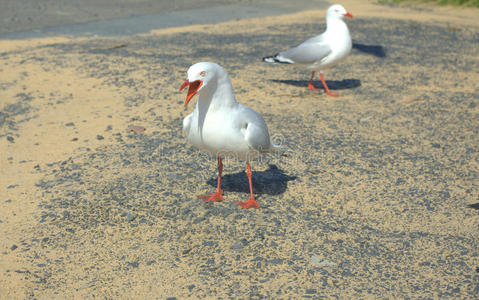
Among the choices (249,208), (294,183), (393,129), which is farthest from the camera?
(393,129)

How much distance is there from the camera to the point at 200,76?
3.70 meters

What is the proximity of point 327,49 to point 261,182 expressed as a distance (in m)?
3.22

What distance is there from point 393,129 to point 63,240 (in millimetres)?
4281

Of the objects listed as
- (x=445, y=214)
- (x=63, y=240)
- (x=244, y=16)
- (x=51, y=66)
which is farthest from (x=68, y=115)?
(x=244, y=16)

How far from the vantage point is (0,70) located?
27.2ft

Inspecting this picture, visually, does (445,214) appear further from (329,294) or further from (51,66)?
(51,66)

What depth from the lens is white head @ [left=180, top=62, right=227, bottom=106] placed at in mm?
3672

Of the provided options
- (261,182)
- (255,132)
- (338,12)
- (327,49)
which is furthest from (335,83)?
(255,132)

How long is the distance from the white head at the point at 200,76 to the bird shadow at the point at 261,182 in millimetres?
1383

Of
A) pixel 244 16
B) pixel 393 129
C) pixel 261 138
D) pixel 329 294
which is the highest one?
pixel 244 16

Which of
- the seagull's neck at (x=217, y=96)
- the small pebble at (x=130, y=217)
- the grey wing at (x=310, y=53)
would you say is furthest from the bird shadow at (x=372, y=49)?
the small pebble at (x=130, y=217)

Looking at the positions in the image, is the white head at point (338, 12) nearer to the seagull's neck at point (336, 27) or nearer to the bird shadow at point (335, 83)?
the seagull's neck at point (336, 27)

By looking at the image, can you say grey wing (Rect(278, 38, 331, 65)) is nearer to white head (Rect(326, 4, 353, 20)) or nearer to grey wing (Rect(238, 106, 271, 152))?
white head (Rect(326, 4, 353, 20))

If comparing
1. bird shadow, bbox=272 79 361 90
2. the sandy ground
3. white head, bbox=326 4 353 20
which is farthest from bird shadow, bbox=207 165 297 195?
white head, bbox=326 4 353 20
